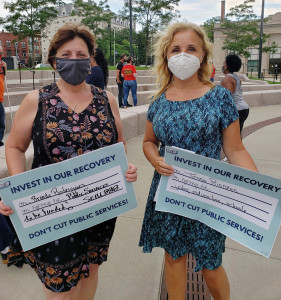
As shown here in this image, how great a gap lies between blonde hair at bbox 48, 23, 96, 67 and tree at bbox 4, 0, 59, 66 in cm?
2406

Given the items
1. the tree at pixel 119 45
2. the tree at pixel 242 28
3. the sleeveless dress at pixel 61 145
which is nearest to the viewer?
the sleeveless dress at pixel 61 145

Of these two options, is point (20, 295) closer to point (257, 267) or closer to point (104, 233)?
point (104, 233)

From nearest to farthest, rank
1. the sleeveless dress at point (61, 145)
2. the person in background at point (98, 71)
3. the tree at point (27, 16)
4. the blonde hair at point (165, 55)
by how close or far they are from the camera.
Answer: the sleeveless dress at point (61, 145) < the blonde hair at point (165, 55) < the person in background at point (98, 71) < the tree at point (27, 16)

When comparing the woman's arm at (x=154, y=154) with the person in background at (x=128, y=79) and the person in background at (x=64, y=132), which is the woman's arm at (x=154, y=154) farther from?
the person in background at (x=128, y=79)

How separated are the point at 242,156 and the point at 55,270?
1.21m

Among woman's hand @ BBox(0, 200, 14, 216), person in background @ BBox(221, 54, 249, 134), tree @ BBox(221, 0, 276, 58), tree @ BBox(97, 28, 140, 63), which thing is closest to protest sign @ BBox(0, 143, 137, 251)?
woman's hand @ BBox(0, 200, 14, 216)

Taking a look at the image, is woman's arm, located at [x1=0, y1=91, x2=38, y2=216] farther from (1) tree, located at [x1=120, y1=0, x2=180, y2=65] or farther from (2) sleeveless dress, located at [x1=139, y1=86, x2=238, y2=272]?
(1) tree, located at [x1=120, y1=0, x2=180, y2=65]

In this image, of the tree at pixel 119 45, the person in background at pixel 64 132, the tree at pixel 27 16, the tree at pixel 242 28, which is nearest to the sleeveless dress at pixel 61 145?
the person in background at pixel 64 132

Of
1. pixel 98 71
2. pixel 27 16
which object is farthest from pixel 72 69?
pixel 27 16

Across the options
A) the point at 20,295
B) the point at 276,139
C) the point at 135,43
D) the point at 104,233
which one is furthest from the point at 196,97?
the point at 135,43

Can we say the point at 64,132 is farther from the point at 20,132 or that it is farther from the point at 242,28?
the point at 242,28

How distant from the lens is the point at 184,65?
71.4 inches

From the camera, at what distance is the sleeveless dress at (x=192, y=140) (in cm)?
175

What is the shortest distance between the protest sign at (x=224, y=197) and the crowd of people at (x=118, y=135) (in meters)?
0.09
